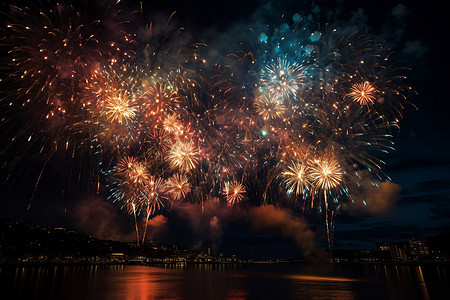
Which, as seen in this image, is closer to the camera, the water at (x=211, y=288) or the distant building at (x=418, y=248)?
the water at (x=211, y=288)

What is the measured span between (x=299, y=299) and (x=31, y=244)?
16751cm

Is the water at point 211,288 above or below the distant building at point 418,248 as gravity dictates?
above

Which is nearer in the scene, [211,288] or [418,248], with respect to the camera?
[211,288]

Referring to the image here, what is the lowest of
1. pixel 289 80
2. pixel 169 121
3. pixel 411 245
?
pixel 411 245

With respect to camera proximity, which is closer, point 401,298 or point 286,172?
point 286,172

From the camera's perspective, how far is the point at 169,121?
2020cm

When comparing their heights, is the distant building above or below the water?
below

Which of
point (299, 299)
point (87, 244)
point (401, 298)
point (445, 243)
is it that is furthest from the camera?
point (87, 244)

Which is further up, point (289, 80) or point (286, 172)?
point (289, 80)

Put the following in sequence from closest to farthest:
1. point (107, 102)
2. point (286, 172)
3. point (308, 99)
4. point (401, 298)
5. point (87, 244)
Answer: point (107, 102) → point (308, 99) → point (286, 172) → point (401, 298) → point (87, 244)

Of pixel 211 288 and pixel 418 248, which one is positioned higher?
pixel 211 288

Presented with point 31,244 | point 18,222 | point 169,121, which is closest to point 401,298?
point 169,121

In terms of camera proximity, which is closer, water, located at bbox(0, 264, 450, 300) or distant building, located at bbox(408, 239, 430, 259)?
water, located at bbox(0, 264, 450, 300)

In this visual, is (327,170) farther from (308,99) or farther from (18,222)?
(18,222)
